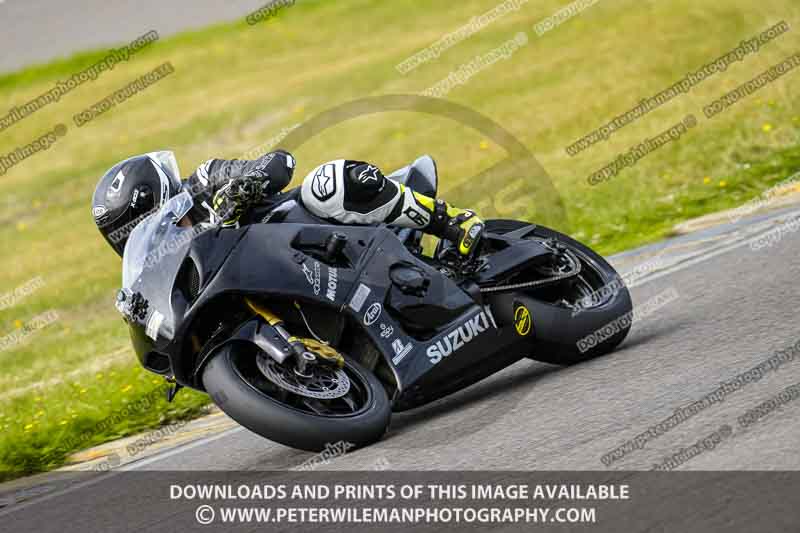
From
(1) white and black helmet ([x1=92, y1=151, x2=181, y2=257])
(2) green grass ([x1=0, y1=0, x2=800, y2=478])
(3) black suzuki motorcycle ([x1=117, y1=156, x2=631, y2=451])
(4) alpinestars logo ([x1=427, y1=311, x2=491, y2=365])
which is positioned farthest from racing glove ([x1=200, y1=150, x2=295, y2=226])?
(2) green grass ([x1=0, y1=0, x2=800, y2=478])

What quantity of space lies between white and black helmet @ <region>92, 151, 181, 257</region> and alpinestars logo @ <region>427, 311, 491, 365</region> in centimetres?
156

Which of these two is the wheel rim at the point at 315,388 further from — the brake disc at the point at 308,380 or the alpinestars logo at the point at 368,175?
the alpinestars logo at the point at 368,175

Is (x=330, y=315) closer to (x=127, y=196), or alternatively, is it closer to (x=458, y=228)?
(x=458, y=228)

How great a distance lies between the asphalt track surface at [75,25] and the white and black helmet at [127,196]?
2437 cm

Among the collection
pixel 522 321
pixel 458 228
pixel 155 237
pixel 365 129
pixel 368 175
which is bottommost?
pixel 365 129

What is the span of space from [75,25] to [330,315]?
25.7m

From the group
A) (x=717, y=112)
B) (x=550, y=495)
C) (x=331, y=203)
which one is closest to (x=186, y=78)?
(x=717, y=112)

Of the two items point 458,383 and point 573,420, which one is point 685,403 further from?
point 458,383

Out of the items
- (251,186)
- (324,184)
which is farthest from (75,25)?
(251,186)

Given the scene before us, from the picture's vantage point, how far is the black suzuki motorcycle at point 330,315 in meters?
5.07

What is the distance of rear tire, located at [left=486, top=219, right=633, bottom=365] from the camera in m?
6.20

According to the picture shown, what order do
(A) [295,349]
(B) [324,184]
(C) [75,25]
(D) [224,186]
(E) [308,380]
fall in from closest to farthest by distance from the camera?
1. (A) [295,349]
2. (E) [308,380]
3. (D) [224,186]
4. (B) [324,184]
5. (C) [75,25]

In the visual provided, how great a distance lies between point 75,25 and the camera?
29.1m

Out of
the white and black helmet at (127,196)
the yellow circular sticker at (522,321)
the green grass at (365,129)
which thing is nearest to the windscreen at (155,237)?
the white and black helmet at (127,196)
